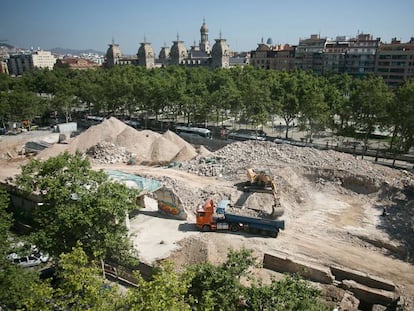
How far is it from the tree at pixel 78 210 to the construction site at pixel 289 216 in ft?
5.71

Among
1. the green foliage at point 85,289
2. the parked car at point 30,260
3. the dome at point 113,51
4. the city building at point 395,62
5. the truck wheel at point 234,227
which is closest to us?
the green foliage at point 85,289

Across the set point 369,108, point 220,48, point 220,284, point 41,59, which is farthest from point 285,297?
point 41,59

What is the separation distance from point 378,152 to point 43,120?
181ft

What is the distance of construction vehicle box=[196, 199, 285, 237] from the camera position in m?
22.8

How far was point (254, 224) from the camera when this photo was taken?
2292 centimetres

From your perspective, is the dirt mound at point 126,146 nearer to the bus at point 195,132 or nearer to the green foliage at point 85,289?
the bus at point 195,132

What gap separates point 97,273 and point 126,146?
3050 centimetres

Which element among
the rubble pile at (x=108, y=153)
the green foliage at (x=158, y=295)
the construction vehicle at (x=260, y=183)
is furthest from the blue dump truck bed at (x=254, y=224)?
the rubble pile at (x=108, y=153)

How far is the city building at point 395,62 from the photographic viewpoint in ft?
250

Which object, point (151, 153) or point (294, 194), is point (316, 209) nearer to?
point (294, 194)

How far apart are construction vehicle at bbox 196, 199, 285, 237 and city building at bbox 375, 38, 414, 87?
7016 cm

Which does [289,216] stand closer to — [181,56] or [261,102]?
[261,102]

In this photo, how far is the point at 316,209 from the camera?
26.7 metres

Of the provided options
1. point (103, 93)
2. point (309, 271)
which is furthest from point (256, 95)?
point (309, 271)
